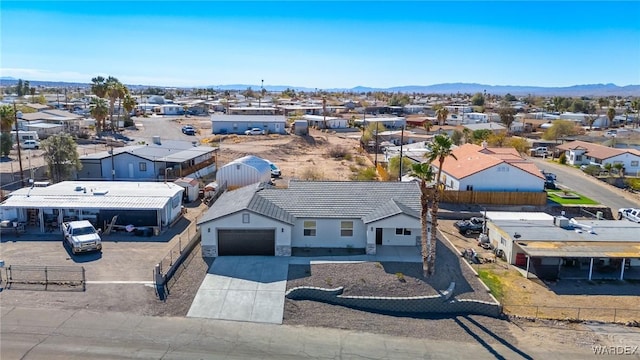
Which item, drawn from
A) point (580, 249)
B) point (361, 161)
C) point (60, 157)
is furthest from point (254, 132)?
point (580, 249)

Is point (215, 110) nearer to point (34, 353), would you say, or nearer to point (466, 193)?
point (466, 193)

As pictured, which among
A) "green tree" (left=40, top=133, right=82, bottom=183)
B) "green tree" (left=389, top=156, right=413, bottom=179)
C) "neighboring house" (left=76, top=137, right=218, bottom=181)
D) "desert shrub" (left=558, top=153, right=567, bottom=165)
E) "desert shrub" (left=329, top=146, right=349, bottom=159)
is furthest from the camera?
"desert shrub" (left=329, top=146, right=349, bottom=159)

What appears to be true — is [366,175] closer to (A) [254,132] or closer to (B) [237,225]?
(B) [237,225]

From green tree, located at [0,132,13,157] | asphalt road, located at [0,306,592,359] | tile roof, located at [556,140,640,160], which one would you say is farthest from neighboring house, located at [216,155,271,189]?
tile roof, located at [556,140,640,160]

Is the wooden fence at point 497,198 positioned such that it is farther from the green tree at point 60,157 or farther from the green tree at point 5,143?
the green tree at point 5,143

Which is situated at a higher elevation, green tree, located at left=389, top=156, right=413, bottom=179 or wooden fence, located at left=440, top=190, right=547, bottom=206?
green tree, located at left=389, top=156, right=413, bottom=179

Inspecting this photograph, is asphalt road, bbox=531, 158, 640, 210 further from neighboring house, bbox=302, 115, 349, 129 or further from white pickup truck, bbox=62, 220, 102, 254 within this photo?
neighboring house, bbox=302, 115, 349, 129

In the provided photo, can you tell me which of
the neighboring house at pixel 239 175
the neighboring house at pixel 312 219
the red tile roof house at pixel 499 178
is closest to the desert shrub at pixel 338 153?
the red tile roof house at pixel 499 178

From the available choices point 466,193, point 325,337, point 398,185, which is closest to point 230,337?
point 325,337
